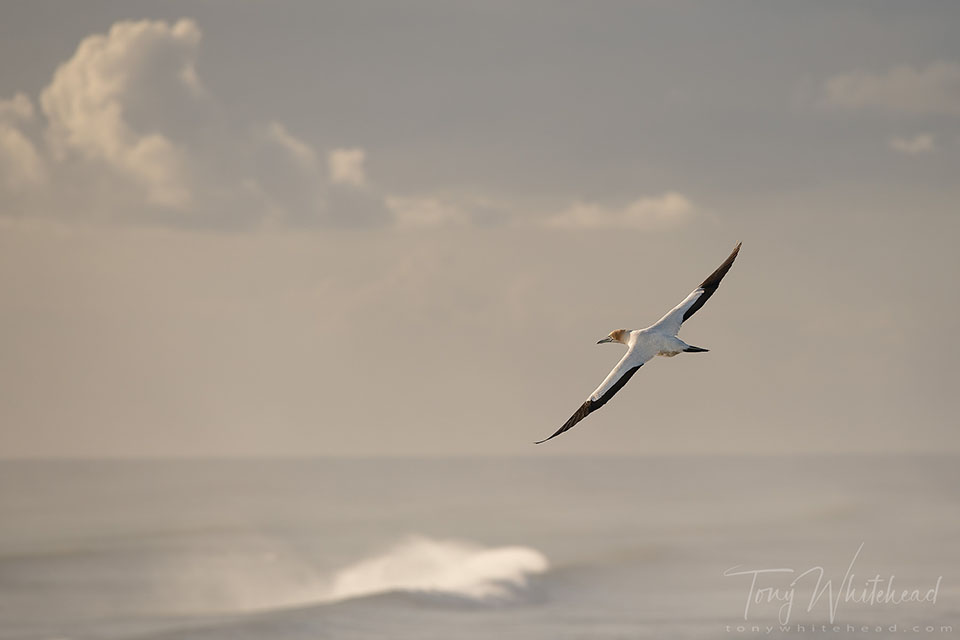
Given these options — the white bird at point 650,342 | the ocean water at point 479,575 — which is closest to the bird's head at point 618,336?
the white bird at point 650,342

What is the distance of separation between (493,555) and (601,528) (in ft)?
142

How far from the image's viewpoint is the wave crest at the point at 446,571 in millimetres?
96062

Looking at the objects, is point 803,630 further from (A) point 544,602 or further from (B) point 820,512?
(B) point 820,512

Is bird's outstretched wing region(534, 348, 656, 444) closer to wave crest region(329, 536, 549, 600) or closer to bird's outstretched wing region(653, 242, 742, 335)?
bird's outstretched wing region(653, 242, 742, 335)

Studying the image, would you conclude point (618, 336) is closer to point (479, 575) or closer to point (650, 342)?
point (650, 342)

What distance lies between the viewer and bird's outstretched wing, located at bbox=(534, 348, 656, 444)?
28031 millimetres

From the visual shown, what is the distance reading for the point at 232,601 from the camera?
97.9 meters

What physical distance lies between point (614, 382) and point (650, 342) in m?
1.75
